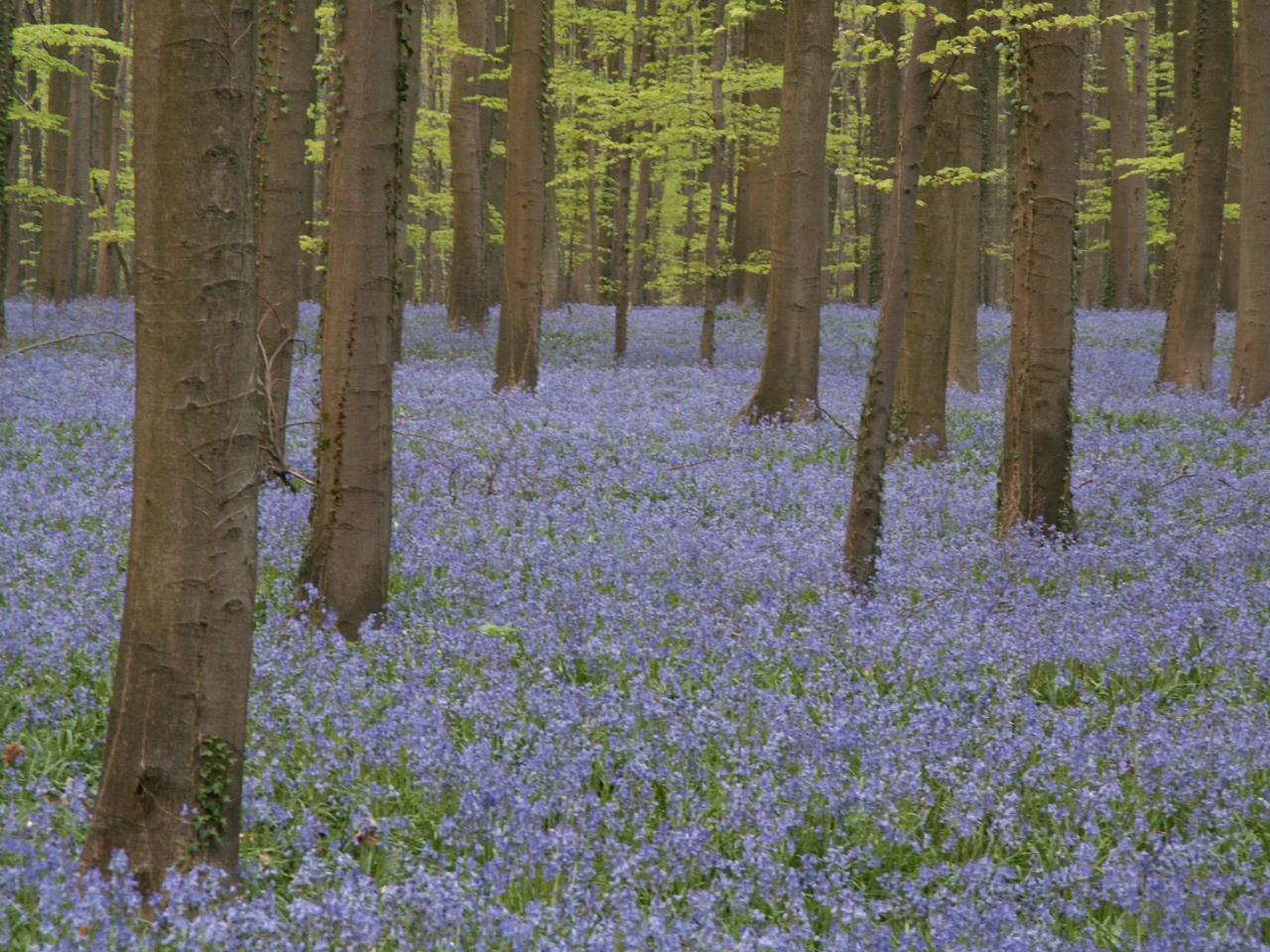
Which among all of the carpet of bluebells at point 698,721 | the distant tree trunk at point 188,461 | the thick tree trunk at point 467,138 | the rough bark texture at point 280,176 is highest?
the thick tree trunk at point 467,138

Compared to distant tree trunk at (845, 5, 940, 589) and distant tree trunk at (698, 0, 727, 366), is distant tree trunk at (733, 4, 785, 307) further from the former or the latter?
distant tree trunk at (845, 5, 940, 589)

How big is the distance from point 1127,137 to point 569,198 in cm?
1699

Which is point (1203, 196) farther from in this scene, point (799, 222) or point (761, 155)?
point (761, 155)

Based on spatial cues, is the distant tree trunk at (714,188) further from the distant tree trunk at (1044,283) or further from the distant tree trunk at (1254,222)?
the distant tree trunk at (1044,283)

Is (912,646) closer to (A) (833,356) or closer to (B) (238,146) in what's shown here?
(B) (238,146)

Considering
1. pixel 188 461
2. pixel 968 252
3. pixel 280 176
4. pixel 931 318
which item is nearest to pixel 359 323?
pixel 188 461

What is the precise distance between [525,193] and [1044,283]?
7.70 meters

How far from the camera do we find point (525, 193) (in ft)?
46.8

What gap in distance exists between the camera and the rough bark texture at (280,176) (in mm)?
9352

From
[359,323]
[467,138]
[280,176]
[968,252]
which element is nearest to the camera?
[359,323]

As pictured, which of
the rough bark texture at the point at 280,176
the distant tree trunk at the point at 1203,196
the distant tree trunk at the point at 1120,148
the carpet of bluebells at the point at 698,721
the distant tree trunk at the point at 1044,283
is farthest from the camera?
the distant tree trunk at the point at 1120,148

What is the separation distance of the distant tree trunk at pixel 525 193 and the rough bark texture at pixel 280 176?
176 inches

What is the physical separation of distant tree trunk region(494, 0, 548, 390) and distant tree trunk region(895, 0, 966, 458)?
16.2 feet

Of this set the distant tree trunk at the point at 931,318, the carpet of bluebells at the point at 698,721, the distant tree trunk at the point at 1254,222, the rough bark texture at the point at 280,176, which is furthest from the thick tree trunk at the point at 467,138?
the distant tree trunk at the point at 1254,222
